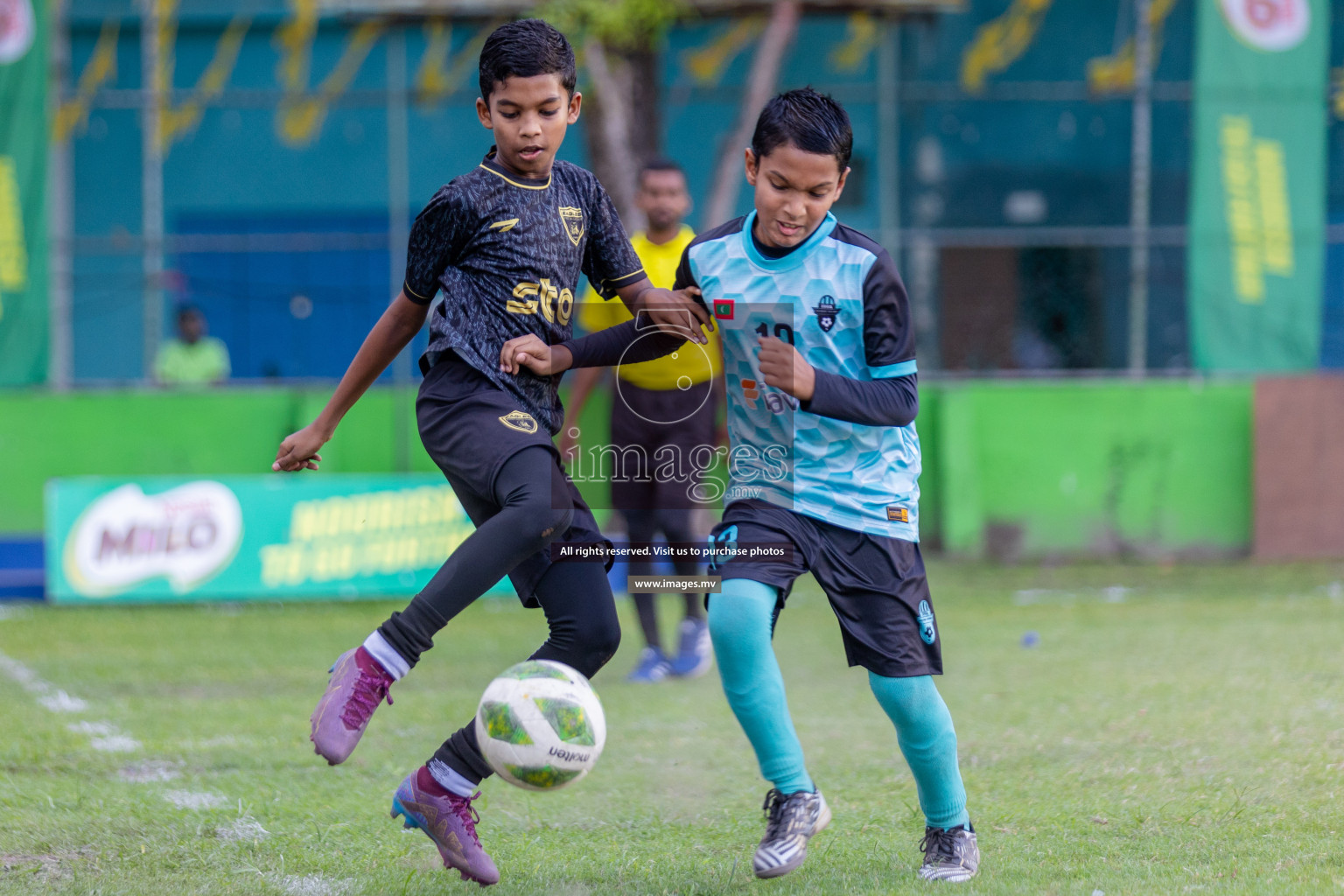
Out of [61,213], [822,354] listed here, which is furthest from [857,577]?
[61,213]

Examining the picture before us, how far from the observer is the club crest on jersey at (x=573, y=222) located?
368 centimetres

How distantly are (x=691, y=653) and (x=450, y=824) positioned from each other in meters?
3.44

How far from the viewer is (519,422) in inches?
139

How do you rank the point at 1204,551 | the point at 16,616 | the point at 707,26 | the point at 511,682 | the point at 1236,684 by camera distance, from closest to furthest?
the point at 511,682
the point at 1236,684
the point at 16,616
the point at 1204,551
the point at 707,26

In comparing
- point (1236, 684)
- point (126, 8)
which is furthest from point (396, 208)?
point (1236, 684)

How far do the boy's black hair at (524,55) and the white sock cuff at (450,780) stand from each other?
1.67 m

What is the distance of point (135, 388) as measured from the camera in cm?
1065

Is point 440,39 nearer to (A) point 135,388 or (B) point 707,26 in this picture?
(B) point 707,26

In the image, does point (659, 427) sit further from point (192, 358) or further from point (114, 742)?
point (192, 358)

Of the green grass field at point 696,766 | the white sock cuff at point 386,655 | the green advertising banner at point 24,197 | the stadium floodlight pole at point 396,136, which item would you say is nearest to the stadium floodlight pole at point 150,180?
the green advertising banner at point 24,197

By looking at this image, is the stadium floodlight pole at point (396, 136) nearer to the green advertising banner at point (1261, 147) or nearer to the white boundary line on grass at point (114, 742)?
the green advertising banner at point (1261, 147)

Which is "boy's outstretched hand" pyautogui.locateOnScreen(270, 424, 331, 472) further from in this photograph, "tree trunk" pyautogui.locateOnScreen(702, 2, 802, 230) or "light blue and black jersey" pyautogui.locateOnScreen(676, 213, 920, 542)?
"tree trunk" pyautogui.locateOnScreen(702, 2, 802, 230)

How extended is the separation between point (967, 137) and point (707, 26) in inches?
132

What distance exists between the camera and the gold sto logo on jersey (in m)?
3.58
